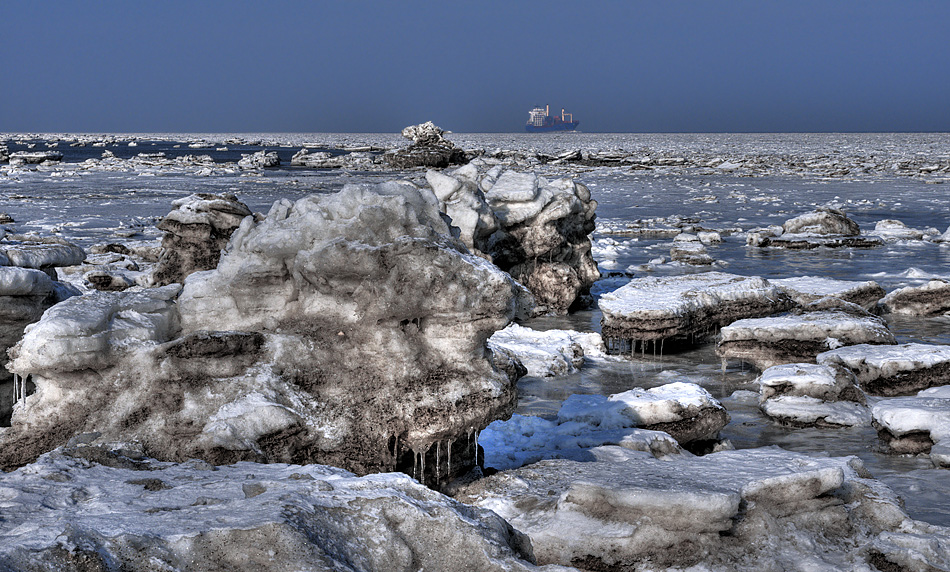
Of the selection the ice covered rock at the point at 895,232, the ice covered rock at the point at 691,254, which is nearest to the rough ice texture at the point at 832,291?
the ice covered rock at the point at 691,254

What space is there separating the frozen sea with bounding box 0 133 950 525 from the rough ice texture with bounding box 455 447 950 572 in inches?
49.2

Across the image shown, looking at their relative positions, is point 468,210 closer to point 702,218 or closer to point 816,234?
point 816,234

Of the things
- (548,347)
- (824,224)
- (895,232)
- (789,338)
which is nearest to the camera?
(789,338)

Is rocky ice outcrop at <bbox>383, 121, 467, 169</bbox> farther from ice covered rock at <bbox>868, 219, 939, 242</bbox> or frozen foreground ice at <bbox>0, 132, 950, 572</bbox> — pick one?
frozen foreground ice at <bbox>0, 132, 950, 572</bbox>

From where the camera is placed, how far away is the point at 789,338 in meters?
9.80

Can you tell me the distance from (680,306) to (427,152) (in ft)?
148

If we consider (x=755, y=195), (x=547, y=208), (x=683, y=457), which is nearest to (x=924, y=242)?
(x=547, y=208)

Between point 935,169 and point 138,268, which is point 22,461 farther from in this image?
point 935,169

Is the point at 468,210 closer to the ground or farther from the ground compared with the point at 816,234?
farther from the ground

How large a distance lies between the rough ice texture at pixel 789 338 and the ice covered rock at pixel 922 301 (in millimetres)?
3150

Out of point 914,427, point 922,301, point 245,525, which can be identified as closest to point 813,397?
point 914,427

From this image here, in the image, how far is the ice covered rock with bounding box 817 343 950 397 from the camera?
334 inches

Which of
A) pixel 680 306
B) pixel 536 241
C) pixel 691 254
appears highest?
pixel 536 241

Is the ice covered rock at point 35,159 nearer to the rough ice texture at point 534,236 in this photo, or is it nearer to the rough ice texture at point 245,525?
the rough ice texture at point 534,236
